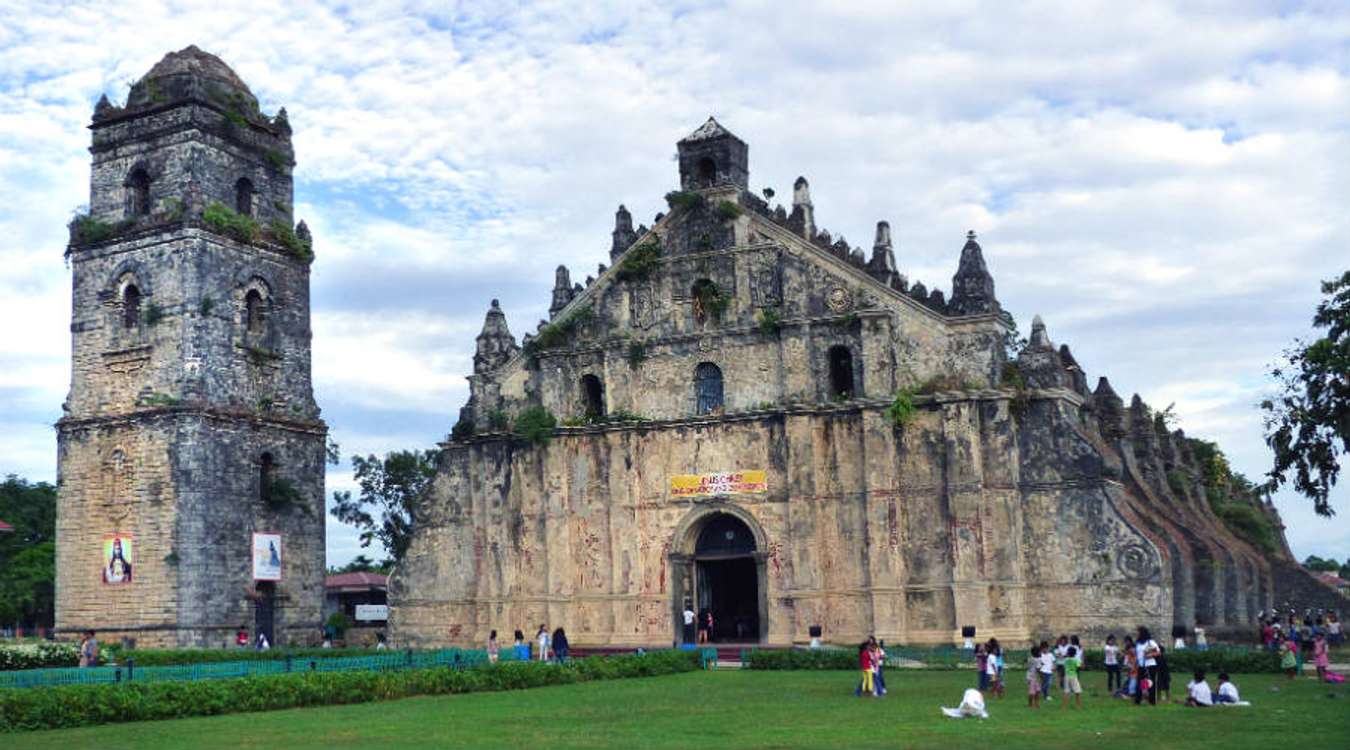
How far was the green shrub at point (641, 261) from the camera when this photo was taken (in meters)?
41.4

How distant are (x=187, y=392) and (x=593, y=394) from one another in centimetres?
1200

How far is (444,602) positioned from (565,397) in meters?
6.72

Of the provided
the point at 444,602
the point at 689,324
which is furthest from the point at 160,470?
the point at 689,324

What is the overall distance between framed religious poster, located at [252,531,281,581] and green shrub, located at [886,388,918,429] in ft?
64.9

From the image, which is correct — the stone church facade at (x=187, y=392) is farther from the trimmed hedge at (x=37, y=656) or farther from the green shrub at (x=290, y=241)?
the trimmed hedge at (x=37, y=656)

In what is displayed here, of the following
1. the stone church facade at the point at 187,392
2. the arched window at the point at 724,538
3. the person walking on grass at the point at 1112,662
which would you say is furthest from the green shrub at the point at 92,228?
the person walking on grass at the point at 1112,662

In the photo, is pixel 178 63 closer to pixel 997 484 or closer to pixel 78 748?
pixel 997 484

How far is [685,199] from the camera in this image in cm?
4103

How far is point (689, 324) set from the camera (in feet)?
134

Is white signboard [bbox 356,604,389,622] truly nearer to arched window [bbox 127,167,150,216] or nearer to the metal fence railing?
arched window [bbox 127,167,150,216]

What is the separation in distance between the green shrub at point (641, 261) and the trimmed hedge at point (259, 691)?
12.5m

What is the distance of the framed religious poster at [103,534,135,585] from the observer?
4347 centimetres

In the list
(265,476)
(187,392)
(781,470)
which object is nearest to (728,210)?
(781,470)

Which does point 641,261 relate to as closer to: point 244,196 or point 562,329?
point 562,329
